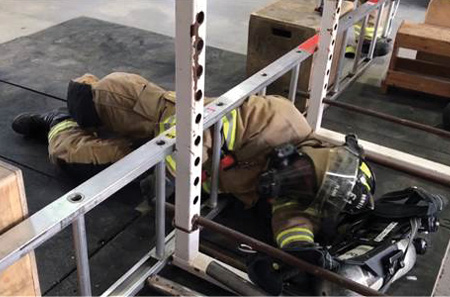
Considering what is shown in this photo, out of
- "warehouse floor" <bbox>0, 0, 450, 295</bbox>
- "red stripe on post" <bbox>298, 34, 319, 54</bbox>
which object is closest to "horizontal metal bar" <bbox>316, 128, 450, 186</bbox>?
"warehouse floor" <bbox>0, 0, 450, 295</bbox>

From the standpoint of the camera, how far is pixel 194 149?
66.2 inches

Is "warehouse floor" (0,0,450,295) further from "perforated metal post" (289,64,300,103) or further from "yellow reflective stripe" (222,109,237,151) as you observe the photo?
"perforated metal post" (289,64,300,103)

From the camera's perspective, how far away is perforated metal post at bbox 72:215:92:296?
143 centimetres

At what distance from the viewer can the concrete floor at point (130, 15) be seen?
470 centimetres

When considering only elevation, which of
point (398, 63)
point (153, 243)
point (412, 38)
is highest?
point (412, 38)

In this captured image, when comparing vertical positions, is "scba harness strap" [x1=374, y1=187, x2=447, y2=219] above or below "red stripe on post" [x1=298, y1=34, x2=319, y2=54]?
below

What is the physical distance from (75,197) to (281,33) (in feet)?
6.76

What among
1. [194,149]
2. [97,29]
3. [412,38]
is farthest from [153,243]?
[97,29]

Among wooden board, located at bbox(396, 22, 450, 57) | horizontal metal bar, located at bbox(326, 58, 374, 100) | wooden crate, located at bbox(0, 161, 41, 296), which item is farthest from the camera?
horizontal metal bar, located at bbox(326, 58, 374, 100)

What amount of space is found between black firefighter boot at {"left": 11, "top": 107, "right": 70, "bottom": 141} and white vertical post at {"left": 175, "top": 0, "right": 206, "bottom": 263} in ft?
3.97

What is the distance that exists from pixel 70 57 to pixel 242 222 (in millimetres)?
2383

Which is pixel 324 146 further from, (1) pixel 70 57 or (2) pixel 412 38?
(1) pixel 70 57

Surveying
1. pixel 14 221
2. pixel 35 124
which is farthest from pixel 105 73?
pixel 14 221

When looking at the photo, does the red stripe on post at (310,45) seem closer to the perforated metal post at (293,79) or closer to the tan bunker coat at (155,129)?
the perforated metal post at (293,79)
